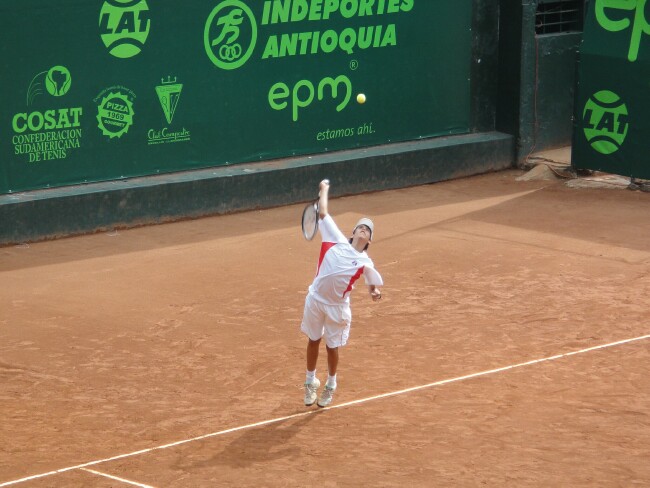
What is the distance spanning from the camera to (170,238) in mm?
16062

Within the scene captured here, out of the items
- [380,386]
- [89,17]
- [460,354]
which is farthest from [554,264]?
[89,17]

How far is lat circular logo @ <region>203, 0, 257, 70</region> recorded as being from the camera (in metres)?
17.2

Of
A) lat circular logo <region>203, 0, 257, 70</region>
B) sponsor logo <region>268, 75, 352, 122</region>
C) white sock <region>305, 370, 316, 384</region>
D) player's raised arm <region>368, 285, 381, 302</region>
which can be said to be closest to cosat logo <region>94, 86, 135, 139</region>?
lat circular logo <region>203, 0, 257, 70</region>

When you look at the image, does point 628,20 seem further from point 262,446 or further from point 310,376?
point 262,446

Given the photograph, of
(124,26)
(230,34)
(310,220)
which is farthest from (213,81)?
(310,220)

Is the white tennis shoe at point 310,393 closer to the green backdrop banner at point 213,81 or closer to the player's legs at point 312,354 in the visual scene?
the player's legs at point 312,354

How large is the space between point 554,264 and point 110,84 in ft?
21.1

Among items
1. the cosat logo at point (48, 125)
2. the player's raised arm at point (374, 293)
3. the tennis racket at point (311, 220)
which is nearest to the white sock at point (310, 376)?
the player's raised arm at point (374, 293)

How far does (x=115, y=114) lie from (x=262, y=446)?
330 inches

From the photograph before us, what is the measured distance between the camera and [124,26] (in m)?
16.4

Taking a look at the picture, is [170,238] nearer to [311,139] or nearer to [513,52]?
[311,139]

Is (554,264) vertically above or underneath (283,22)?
underneath

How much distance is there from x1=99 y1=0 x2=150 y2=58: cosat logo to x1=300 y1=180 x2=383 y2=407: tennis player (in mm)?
7383

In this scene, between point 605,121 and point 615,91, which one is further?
point 605,121
